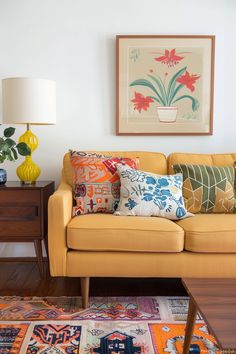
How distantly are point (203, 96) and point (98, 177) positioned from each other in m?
1.19

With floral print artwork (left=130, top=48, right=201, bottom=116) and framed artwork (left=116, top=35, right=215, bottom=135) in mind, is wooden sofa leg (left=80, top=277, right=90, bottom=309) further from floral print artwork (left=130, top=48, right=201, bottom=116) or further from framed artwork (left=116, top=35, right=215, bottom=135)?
floral print artwork (left=130, top=48, right=201, bottom=116)

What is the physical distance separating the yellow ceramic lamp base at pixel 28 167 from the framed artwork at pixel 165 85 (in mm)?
688

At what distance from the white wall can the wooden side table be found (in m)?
0.57

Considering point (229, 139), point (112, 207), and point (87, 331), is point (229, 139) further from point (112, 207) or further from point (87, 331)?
point (87, 331)

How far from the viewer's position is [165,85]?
293 cm

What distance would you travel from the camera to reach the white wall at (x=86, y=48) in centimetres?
288

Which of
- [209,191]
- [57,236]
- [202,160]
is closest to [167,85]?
[202,160]

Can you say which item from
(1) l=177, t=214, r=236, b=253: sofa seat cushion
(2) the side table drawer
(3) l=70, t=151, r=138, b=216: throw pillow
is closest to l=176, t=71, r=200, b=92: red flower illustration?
(3) l=70, t=151, r=138, b=216: throw pillow

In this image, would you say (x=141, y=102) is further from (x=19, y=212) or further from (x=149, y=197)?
(x=19, y=212)

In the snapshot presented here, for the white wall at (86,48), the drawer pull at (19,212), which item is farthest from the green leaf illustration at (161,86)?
the drawer pull at (19,212)

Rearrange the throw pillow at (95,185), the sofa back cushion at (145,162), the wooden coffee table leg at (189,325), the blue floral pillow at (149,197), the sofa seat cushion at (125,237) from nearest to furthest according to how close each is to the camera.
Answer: the wooden coffee table leg at (189,325) → the sofa seat cushion at (125,237) → the blue floral pillow at (149,197) → the throw pillow at (95,185) → the sofa back cushion at (145,162)

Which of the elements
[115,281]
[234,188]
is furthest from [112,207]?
[234,188]

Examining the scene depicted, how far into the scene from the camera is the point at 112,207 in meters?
2.37

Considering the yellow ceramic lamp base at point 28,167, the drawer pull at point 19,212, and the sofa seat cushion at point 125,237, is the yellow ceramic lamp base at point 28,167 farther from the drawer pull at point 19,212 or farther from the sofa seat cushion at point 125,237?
the sofa seat cushion at point 125,237
